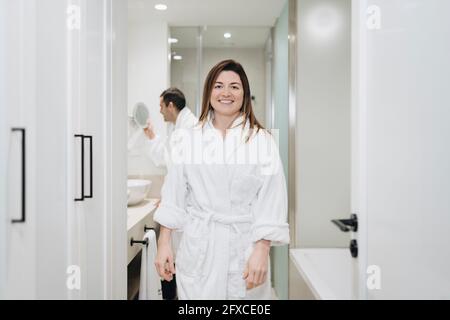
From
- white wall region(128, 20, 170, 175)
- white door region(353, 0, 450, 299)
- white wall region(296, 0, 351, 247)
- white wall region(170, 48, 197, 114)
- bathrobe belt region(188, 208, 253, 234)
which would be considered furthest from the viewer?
white wall region(296, 0, 351, 247)

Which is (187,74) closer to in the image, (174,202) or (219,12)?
(219,12)

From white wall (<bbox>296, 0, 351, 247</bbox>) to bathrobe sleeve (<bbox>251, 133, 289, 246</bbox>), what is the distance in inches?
21.2

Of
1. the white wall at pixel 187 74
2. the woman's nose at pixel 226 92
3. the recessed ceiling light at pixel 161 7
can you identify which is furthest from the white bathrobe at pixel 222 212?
the recessed ceiling light at pixel 161 7

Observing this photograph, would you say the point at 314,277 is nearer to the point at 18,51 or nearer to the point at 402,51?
the point at 402,51

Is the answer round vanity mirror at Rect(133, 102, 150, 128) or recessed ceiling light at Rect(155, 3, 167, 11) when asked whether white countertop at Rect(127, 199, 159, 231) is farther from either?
recessed ceiling light at Rect(155, 3, 167, 11)

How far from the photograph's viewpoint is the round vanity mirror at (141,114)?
1.60m

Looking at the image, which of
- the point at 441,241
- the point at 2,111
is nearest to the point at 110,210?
the point at 2,111

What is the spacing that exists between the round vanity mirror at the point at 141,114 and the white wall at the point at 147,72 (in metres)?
0.02

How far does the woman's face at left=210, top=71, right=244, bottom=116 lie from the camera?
1.28 meters

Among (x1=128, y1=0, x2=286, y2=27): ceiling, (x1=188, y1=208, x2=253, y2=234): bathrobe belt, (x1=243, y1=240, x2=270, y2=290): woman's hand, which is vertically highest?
(x1=128, y1=0, x2=286, y2=27): ceiling

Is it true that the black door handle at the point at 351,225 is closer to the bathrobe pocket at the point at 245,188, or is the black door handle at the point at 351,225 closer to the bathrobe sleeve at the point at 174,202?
the bathrobe pocket at the point at 245,188

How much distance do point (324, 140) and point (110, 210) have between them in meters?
1.16

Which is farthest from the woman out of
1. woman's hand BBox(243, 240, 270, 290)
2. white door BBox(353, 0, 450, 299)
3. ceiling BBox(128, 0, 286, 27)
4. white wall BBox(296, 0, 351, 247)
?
white wall BBox(296, 0, 351, 247)

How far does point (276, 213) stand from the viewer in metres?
1.23
